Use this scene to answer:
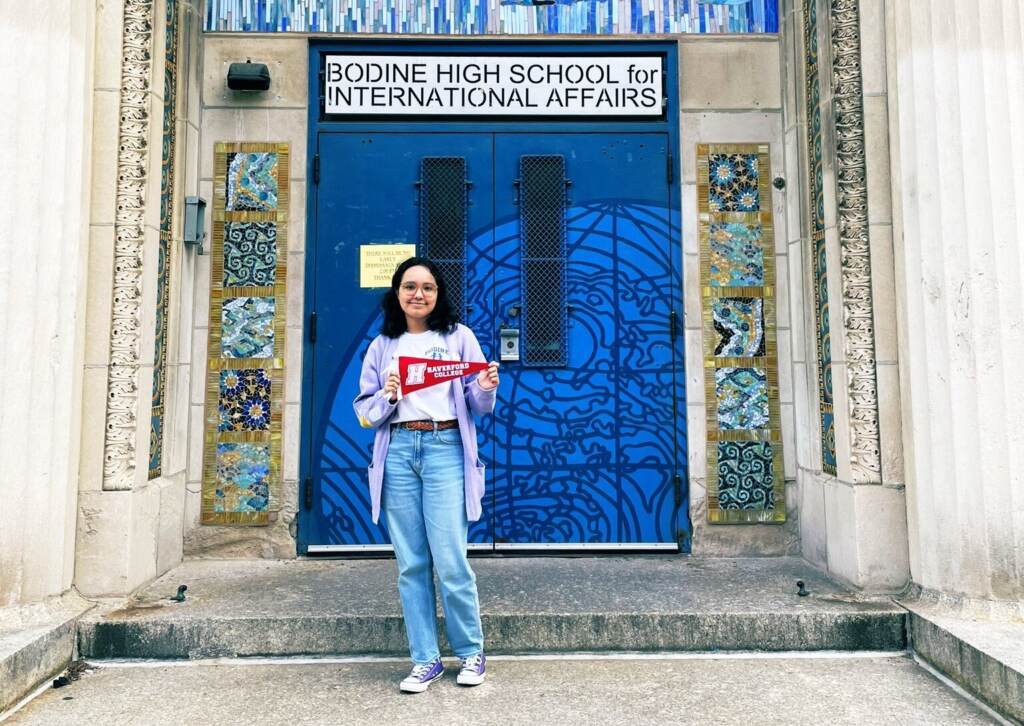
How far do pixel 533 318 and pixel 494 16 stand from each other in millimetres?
2153

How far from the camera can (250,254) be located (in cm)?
494

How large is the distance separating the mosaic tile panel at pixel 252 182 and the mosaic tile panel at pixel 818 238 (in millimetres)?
3542

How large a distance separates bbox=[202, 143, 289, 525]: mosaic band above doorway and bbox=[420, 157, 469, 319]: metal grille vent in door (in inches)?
37.8

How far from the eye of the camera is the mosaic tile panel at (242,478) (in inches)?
191

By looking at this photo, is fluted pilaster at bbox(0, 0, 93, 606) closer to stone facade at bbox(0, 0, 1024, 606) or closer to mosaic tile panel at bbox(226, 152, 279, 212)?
stone facade at bbox(0, 0, 1024, 606)

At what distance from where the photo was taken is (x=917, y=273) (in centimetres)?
387

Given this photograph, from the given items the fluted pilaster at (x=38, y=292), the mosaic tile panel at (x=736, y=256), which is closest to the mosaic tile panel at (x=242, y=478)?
the fluted pilaster at (x=38, y=292)

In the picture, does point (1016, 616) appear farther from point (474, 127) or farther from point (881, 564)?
point (474, 127)

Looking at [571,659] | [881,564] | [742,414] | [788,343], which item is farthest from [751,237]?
[571,659]

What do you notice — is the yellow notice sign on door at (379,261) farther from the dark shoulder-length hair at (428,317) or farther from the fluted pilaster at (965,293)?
the fluted pilaster at (965,293)

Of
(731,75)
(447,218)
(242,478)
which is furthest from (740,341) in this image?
(242,478)

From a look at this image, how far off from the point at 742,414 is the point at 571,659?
214cm

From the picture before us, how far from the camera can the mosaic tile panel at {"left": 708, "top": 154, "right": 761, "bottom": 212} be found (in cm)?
501

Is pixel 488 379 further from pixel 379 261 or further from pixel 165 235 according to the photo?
pixel 165 235
